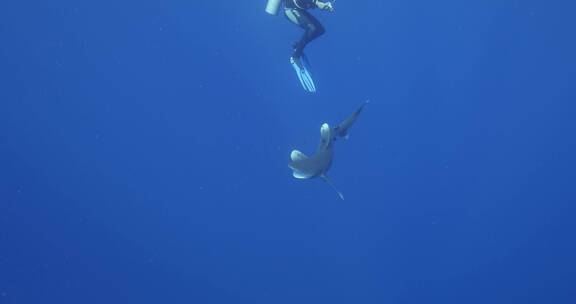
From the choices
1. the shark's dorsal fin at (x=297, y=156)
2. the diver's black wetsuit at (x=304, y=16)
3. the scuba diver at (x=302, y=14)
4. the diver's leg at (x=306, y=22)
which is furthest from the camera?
the diver's leg at (x=306, y=22)

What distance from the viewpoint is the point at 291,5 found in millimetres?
7520

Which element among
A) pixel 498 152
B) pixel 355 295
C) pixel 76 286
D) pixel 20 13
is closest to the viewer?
pixel 20 13

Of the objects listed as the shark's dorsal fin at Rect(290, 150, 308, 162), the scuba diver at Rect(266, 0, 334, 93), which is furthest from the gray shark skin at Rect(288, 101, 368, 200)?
the scuba diver at Rect(266, 0, 334, 93)

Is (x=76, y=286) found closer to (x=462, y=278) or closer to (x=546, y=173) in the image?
(x=462, y=278)

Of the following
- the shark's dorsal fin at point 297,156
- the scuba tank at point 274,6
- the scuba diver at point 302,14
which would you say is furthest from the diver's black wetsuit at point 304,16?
the shark's dorsal fin at point 297,156

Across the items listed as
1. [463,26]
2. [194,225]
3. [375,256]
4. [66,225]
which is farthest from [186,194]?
[463,26]

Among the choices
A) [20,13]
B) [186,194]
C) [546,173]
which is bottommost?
[186,194]

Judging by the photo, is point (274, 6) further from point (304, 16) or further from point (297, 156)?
point (297, 156)

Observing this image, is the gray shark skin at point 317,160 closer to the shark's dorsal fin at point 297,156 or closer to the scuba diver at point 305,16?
the shark's dorsal fin at point 297,156

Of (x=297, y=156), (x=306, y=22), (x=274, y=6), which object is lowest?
(x=297, y=156)

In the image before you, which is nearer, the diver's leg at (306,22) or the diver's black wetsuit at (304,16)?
the diver's black wetsuit at (304,16)

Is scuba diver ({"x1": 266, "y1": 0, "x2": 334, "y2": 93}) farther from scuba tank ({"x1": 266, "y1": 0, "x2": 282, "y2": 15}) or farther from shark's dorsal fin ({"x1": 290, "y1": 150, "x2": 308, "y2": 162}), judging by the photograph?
shark's dorsal fin ({"x1": 290, "y1": 150, "x2": 308, "y2": 162})

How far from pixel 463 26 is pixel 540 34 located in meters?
2.01

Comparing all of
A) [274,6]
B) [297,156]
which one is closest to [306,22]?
[274,6]
